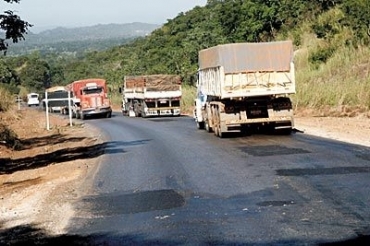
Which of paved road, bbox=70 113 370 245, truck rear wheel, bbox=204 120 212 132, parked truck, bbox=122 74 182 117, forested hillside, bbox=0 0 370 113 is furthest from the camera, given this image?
parked truck, bbox=122 74 182 117

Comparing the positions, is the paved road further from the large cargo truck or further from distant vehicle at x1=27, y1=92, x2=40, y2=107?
distant vehicle at x1=27, y1=92, x2=40, y2=107

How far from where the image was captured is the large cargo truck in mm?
24188

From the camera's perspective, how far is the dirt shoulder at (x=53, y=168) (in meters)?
11.9

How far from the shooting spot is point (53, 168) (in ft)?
→ 62.7

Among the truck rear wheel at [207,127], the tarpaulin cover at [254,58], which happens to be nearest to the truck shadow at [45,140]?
the truck rear wheel at [207,127]

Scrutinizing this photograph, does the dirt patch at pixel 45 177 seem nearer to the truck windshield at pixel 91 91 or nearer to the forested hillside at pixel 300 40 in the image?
the forested hillside at pixel 300 40

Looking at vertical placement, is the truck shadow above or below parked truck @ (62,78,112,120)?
below

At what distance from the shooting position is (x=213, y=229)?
971 cm

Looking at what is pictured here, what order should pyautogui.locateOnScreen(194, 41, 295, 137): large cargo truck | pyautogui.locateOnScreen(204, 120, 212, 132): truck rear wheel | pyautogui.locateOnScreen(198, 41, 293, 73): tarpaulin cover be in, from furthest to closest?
1. pyautogui.locateOnScreen(204, 120, 212, 132): truck rear wheel
2. pyautogui.locateOnScreen(198, 41, 293, 73): tarpaulin cover
3. pyautogui.locateOnScreen(194, 41, 295, 137): large cargo truck

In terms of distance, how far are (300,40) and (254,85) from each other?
95.1 feet

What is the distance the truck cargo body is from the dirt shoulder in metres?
15.1

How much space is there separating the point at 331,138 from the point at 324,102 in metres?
12.3

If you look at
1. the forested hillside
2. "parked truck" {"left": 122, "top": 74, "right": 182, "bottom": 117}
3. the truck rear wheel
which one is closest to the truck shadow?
the truck rear wheel

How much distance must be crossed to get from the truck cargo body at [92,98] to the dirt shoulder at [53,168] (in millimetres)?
15083
